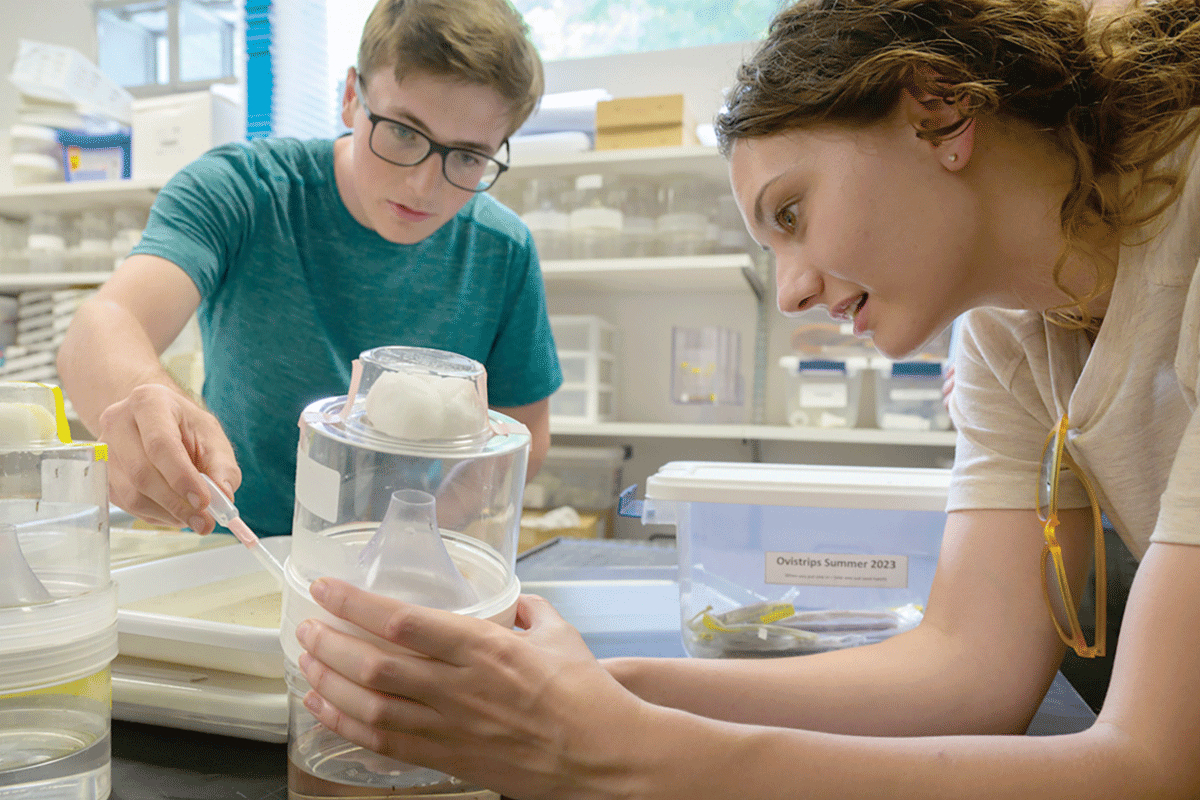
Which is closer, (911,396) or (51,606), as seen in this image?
(51,606)

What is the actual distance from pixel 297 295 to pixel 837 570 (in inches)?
34.6

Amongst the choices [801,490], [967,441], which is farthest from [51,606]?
[967,441]

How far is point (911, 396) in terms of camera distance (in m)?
2.22

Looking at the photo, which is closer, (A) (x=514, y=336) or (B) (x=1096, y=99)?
(B) (x=1096, y=99)

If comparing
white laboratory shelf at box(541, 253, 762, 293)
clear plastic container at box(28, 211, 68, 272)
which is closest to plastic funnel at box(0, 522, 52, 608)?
white laboratory shelf at box(541, 253, 762, 293)

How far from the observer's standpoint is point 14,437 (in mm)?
444

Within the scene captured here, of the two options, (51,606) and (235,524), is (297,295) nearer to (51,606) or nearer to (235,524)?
(235,524)

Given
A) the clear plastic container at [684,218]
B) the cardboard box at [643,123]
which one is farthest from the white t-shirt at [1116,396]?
the cardboard box at [643,123]

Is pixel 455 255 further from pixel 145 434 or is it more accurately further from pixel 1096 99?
pixel 1096 99

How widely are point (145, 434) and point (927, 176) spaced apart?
25.3 inches

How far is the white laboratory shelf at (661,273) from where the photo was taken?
220 cm

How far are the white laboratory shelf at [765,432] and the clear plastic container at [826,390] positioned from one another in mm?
51

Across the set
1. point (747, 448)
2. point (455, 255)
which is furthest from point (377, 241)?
point (747, 448)

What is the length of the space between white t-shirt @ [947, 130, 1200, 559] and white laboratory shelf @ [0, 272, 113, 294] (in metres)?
2.82
